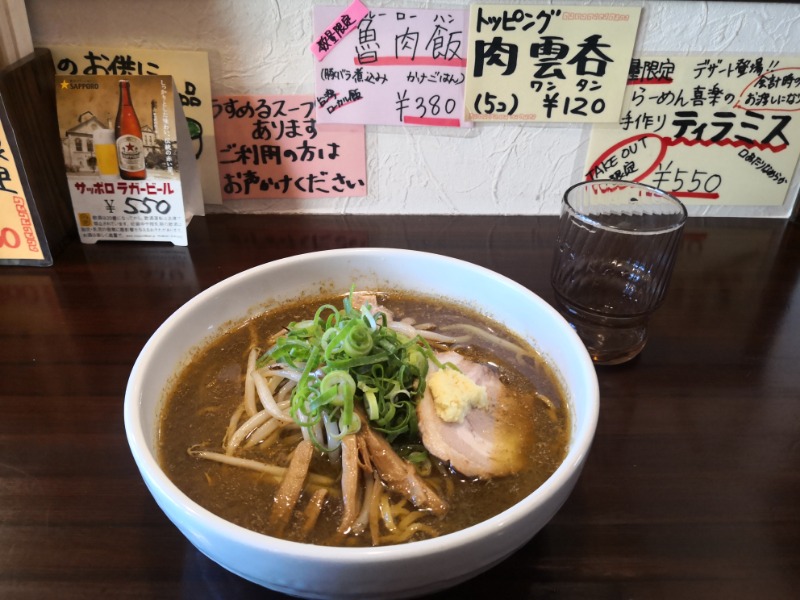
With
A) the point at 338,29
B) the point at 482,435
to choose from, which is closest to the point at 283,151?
the point at 338,29

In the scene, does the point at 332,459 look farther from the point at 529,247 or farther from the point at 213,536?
the point at 529,247

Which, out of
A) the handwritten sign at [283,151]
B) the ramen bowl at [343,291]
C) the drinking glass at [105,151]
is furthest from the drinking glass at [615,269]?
the drinking glass at [105,151]

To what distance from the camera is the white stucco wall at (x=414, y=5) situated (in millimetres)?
1615

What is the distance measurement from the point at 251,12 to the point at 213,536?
1296mm

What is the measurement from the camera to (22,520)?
1044 millimetres

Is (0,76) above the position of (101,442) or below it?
above

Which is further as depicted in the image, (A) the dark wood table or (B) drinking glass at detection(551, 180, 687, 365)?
(B) drinking glass at detection(551, 180, 687, 365)

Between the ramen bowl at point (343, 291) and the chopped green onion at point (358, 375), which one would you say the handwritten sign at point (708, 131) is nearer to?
the ramen bowl at point (343, 291)

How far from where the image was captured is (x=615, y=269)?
5.00 ft

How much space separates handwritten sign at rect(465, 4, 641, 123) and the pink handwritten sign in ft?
0.91

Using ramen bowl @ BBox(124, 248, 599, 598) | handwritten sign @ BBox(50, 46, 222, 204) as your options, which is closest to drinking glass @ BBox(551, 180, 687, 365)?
ramen bowl @ BBox(124, 248, 599, 598)

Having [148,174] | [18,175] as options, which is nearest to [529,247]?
[148,174]

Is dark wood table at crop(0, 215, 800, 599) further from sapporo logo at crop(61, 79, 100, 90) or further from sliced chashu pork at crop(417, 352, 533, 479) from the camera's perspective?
sapporo logo at crop(61, 79, 100, 90)

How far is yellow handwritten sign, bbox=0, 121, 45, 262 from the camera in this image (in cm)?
154
